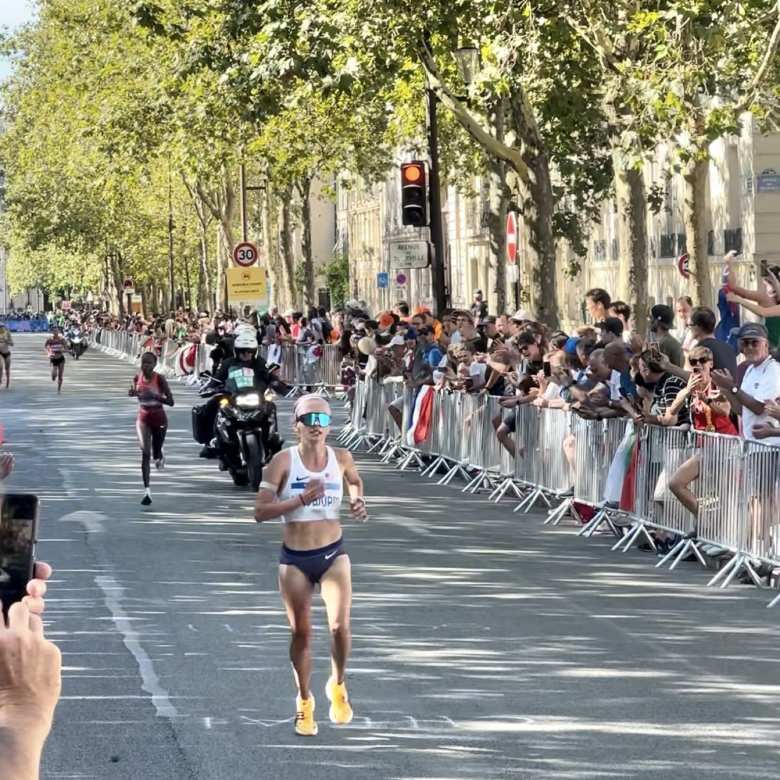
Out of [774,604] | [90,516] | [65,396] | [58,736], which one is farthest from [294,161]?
[58,736]

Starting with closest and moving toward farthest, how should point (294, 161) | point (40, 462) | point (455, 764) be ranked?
1. point (455, 764)
2. point (40, 462)
3. point (294, 161)

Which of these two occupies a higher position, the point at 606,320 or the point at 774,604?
the point at 606,320

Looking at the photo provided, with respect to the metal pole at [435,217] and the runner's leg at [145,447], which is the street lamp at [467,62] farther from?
the runner's leg at [145,447]

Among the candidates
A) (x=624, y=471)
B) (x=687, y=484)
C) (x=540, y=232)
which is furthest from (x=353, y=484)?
(x=540, y=232)

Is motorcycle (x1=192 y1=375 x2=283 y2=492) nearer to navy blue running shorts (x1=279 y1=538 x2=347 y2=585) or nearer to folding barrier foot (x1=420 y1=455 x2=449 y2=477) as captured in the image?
folding barrier foot (x1=420 y1=455 x2=449 y2=477)

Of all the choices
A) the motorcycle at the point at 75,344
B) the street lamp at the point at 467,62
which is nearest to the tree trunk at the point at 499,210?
the street lamp at the point at 467,62

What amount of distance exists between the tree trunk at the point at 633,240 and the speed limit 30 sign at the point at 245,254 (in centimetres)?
1465

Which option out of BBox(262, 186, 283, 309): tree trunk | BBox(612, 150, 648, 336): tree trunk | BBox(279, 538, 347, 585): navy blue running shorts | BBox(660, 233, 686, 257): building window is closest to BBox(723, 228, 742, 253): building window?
BBox(660, 233, 686, 257): building window

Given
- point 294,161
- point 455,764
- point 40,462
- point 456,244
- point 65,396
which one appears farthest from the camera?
point 456,244

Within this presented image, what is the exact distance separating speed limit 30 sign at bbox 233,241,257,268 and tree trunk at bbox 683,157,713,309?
16.3 metres

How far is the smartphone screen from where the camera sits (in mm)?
3482

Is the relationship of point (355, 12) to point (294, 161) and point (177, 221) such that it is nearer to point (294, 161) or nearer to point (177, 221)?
point (294, 161)

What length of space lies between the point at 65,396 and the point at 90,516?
2886cm

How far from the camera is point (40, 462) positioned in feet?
88.4
